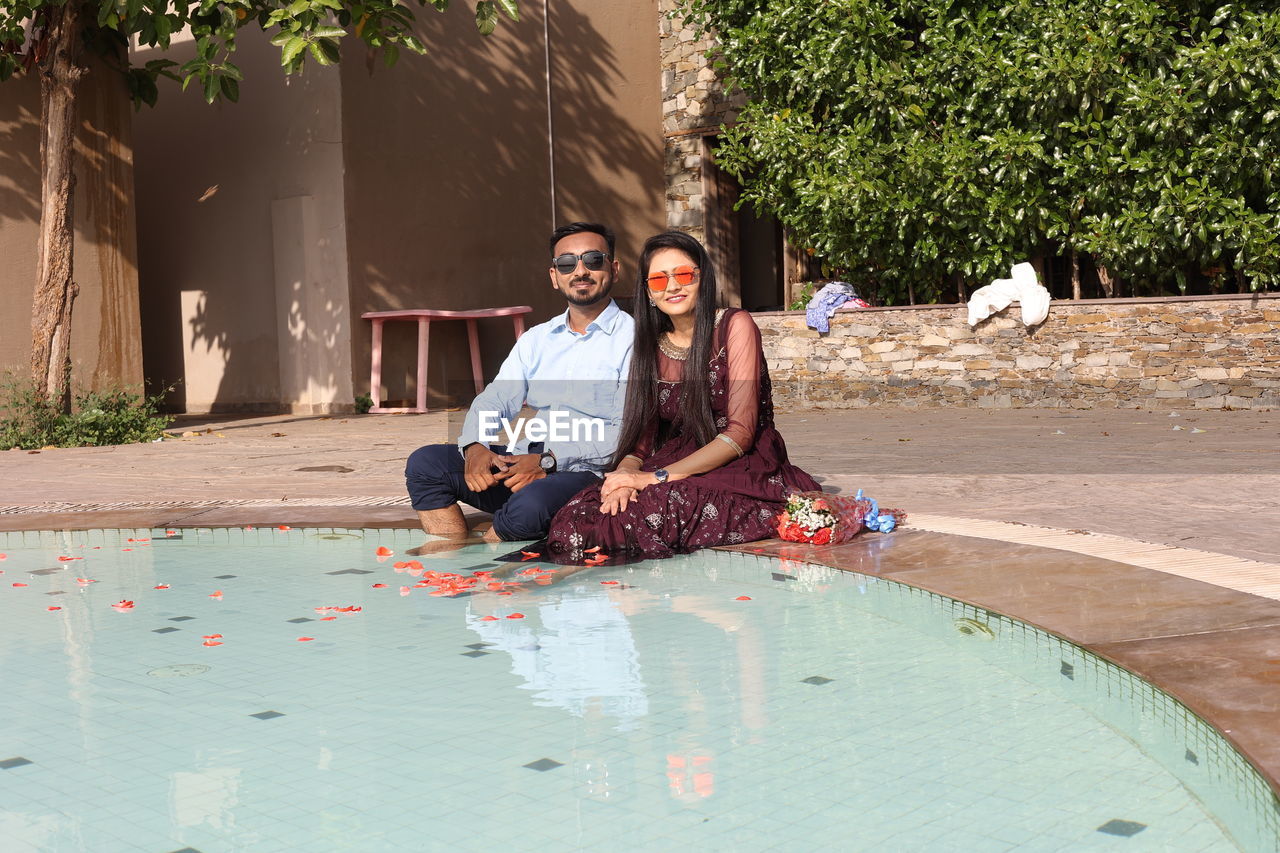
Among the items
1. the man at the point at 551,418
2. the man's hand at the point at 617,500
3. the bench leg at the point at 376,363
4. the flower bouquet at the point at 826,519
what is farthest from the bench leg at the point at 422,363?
the flower bouquet at the point at 826,519

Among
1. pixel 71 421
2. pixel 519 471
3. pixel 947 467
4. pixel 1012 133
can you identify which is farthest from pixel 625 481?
pixel 1012 133

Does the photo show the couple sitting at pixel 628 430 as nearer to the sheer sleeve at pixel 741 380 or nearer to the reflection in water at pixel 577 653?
the sheer sleeve at pixel 741 380

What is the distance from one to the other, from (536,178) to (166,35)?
557 centimetres

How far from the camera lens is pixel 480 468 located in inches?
190

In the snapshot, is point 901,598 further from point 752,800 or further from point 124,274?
point 124,274

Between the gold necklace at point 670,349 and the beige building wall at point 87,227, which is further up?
the beige building wall at point 87,227

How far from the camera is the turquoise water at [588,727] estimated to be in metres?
2.30

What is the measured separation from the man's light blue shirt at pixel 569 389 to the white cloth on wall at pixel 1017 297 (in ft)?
22.4

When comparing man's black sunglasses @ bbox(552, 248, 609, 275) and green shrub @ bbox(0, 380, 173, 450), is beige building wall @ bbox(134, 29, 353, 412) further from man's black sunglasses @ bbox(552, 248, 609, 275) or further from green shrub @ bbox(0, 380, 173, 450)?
man's black sunglasses @ bbox(552, 248, 609, 275)

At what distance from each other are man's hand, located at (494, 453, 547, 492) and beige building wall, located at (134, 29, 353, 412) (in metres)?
Answer: 7.77

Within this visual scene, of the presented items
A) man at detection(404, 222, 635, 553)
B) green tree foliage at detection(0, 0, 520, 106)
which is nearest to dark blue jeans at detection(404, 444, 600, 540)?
man at detection(404, 222, 635, 553)

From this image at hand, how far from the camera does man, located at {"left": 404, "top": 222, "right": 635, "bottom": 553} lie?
478cm

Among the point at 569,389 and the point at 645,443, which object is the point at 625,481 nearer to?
the point at 645,443

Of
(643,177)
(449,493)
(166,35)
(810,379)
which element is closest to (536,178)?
(643,177)
